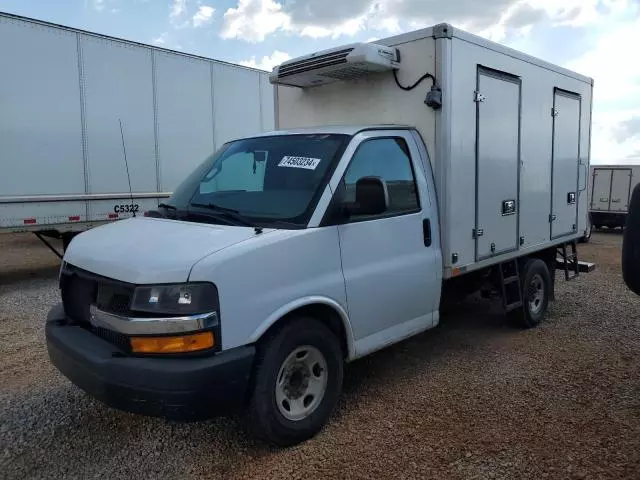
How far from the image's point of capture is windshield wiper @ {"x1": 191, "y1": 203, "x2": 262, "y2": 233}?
146 inches

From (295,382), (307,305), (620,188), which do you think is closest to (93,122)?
(307,305)

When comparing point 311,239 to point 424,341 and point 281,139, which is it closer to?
point 281,139

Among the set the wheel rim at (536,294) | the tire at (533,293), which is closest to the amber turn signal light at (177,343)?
the tire at (533,293)

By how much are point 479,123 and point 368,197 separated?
6.21 ft

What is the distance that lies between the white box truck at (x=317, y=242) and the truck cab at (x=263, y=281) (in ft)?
0.04

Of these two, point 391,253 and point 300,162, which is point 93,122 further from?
point 391,253

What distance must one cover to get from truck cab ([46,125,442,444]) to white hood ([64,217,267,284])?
0.04 feet

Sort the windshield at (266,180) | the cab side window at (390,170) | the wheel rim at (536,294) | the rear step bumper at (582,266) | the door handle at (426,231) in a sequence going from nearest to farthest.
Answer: the windshield at (266,180) → the cab side window at (390,170) → the door handle at (426,231) → the wheel rim at (536,294) → the rear step bumper at (582,266)

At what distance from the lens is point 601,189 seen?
62.0ft

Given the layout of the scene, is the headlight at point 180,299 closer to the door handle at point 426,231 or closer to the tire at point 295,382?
the tire at point 295,382

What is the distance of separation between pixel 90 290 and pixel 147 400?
0.94 meters

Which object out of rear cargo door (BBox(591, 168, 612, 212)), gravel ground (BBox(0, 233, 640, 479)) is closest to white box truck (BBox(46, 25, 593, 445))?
gravel ground (BBox(0, 233, 640, 479))

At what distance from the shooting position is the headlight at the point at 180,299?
123 inches

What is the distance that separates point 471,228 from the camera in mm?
5125
